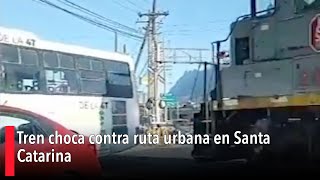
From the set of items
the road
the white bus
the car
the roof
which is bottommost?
the road

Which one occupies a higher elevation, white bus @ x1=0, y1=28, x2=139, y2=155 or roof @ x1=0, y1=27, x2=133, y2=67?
roof @ x1=0, y1=27, x2=133, y2=67

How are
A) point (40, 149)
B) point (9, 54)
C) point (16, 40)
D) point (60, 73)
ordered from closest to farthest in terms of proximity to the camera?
point (40, 149)
point (9, 54)
point (16, 40)
point (60, 73)

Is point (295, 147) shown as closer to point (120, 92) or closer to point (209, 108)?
point (209, 108)

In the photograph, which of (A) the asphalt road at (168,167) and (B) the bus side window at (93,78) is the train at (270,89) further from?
(B) the bus side window at (93,78)

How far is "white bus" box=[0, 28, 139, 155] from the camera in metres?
11.9

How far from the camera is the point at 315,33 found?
9961mm

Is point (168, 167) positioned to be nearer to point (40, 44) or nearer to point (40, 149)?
point (40, 44)

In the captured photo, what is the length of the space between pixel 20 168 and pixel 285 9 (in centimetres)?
552

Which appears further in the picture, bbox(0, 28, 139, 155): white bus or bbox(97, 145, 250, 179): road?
bbox(0, 28, 139, 155): white bus

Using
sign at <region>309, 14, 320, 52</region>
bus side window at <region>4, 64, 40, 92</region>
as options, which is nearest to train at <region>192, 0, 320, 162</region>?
sign at <region>309, 14, 320, 52</region>

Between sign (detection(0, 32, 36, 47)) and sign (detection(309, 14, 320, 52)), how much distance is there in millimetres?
5703

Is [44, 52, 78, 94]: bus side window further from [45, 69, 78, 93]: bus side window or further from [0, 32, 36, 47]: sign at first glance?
[0, 32, 36, 47]: sign

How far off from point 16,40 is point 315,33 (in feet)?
19.1

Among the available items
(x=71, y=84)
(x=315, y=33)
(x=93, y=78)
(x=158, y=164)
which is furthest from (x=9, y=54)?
(x=315, y=33)
